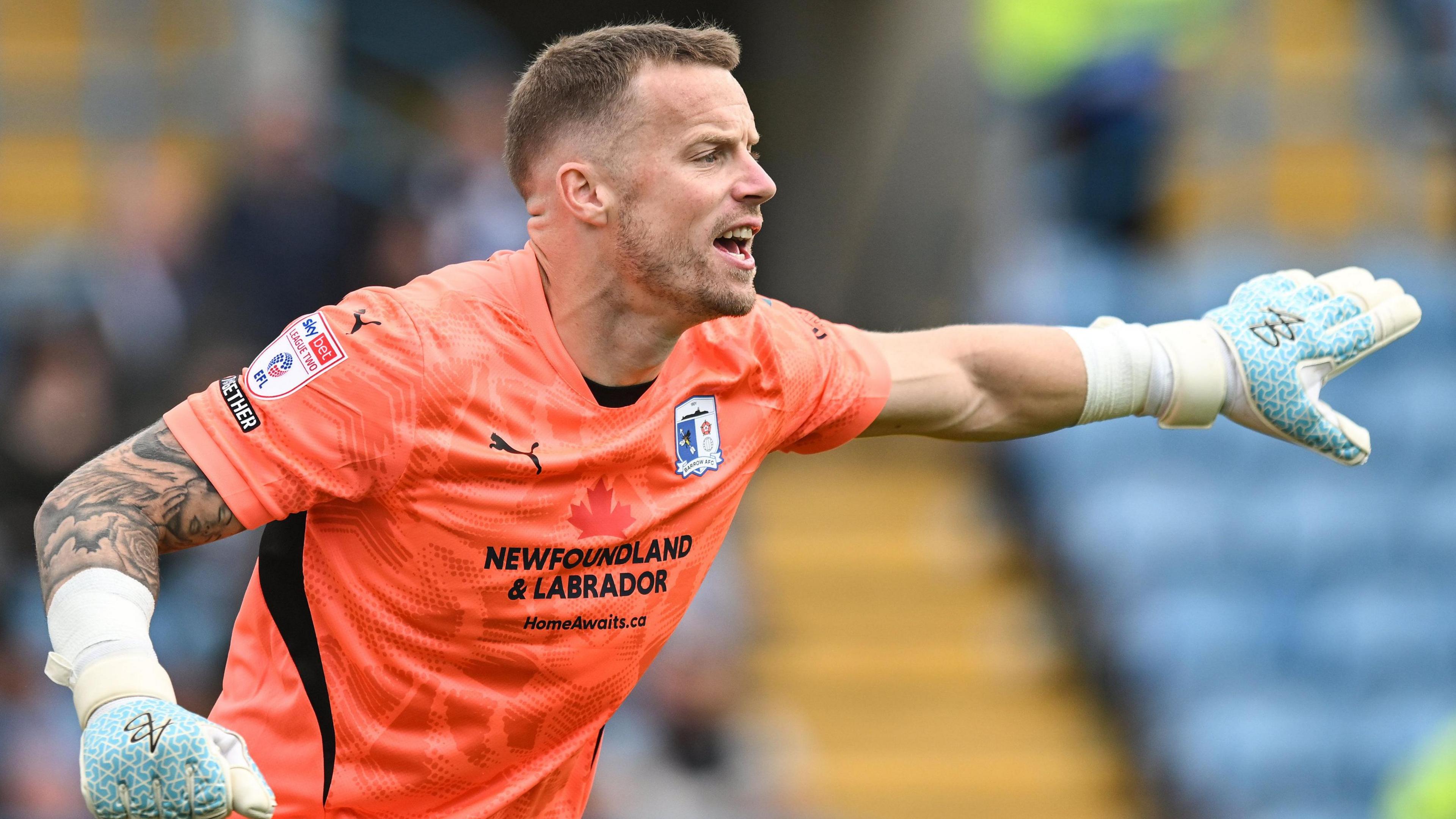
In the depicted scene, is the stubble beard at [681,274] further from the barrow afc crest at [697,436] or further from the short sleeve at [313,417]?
the short sleeve at [313,417]

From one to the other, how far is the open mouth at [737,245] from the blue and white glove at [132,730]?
1.33m

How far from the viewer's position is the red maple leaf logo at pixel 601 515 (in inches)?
143

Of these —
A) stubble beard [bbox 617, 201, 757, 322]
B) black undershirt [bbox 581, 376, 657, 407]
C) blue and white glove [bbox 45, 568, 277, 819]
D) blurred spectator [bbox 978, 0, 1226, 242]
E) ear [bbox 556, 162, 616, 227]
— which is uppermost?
blurred spectator [bbox 978, 0, 1226, 242]

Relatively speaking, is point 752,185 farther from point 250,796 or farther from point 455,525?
point 250,796

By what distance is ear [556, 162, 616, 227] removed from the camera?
Answer: 374cm

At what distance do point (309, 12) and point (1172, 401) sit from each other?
22.1ft

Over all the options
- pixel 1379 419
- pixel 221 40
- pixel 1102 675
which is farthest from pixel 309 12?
pixel 1379 419

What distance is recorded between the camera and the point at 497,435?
11.6 ft

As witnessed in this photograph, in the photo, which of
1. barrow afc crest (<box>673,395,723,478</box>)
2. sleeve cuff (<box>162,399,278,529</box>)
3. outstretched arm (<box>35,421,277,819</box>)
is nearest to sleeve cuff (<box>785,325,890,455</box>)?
barrow afc crest (<box>673,395,723,478</box>)

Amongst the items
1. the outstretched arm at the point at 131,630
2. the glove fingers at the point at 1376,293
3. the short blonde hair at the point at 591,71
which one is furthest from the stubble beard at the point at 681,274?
the glove fingers at the point at 1376,293

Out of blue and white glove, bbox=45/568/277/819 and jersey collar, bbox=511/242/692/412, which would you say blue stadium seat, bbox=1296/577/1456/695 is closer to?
jersey collar, bbox=511/242/692/412

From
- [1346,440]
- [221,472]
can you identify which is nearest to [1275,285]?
[1346,440]

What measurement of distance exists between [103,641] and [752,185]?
154 cm

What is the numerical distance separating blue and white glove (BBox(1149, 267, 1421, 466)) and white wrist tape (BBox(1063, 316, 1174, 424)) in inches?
1.1
